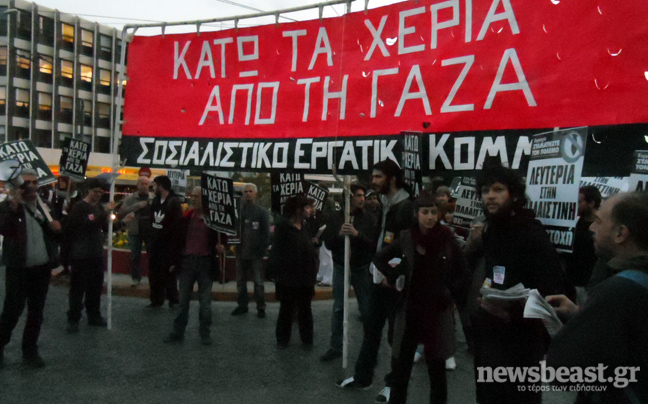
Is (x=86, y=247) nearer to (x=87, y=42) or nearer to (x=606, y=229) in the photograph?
(x=606, y=229)

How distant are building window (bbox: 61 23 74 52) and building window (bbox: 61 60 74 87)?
4.44 feet

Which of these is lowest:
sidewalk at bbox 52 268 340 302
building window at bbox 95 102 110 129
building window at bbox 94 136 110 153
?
sidewalk at bbox 52 268 340 302

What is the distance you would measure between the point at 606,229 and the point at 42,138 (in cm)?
5381

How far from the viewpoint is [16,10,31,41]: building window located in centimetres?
4672

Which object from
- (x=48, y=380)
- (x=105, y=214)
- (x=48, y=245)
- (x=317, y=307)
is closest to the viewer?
(x=48, y=380)

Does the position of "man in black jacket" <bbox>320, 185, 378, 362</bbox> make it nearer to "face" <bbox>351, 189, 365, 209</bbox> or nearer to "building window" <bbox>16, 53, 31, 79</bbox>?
"face" <bbox>351, 189, 365, 209</bbox>

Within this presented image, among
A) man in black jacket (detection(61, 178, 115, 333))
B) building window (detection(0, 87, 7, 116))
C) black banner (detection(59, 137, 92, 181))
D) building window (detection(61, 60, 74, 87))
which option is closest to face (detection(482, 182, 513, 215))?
man in black jacket (detection(61, 178, 115, 333))

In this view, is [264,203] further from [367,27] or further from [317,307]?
[367,27]

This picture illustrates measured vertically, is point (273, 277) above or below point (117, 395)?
above

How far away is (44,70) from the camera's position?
48938 mm

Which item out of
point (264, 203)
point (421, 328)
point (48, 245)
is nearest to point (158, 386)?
point (48, 245)

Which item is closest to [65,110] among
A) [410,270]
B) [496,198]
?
[410,270]

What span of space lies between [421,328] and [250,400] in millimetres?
1826

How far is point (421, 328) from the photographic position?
158 inches
